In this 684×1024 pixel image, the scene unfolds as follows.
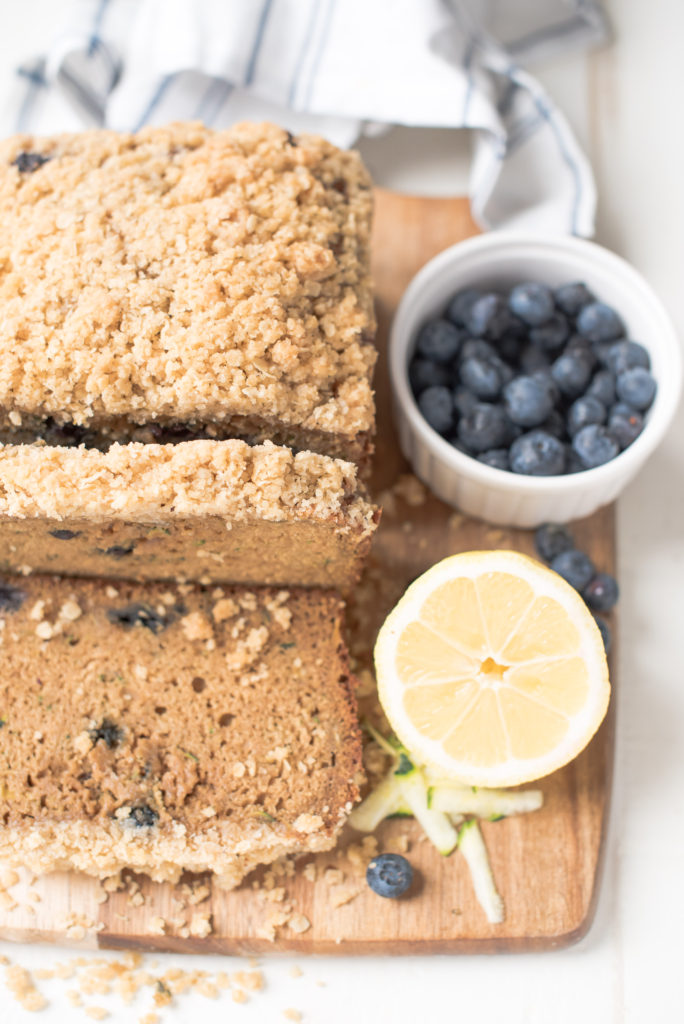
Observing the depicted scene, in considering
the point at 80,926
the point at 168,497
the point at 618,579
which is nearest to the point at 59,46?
the point at 168,497

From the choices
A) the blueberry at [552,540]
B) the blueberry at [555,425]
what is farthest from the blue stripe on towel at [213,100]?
the blueberry at [552,540]

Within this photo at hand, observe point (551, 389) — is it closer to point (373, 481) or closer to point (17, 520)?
point (373, 481)

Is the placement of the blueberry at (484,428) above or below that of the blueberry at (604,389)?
below

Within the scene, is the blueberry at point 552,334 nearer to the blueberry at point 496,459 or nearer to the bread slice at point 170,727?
the blueberry at point 496,459

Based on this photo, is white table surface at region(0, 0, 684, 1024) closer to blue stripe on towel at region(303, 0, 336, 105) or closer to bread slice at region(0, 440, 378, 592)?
blue stripe on towel at region(303, 0, 336, 105)

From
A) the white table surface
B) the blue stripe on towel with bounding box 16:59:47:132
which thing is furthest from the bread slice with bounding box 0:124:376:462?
the white table surface

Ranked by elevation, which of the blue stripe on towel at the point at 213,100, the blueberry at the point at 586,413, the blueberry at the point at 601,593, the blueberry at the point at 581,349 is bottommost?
the blueberry at the point at 601,593
